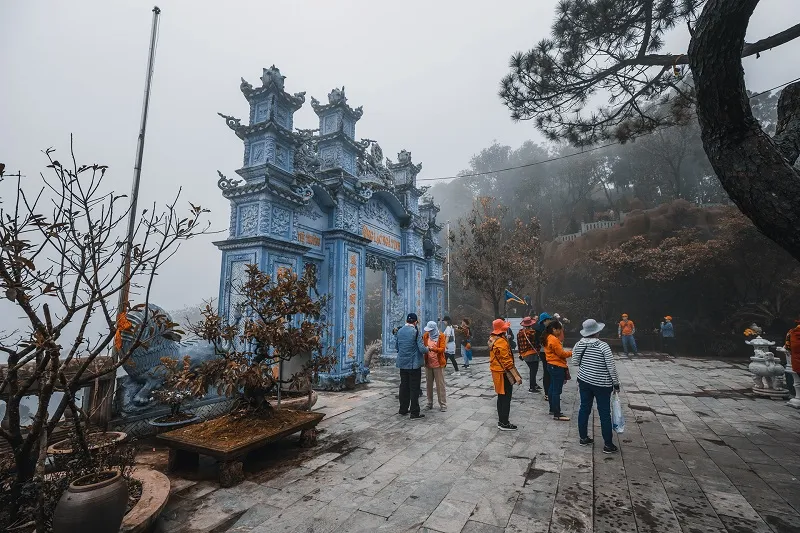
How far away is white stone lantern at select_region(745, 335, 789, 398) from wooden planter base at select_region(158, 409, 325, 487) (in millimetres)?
8789

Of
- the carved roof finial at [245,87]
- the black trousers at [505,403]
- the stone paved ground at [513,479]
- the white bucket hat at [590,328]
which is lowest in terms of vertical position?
the stone paved ground at [513,479]

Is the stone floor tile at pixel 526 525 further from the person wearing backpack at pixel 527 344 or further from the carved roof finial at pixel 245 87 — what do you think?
the carved roof finial at pixel 245 87

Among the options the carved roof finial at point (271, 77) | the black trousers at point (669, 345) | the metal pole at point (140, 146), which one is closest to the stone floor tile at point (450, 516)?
the metal pole at point (140, 146)

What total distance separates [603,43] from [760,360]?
7242mm

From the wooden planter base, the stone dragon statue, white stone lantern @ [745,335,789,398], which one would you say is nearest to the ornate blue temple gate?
the stone dragon statue

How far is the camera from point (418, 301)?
44.2 feet

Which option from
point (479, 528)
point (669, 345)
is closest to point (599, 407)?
point (479, 528)

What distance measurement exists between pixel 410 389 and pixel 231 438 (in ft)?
9.91

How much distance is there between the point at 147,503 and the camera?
109 inches

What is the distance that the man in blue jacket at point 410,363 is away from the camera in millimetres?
5949

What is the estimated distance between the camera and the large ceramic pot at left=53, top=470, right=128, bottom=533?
215cm

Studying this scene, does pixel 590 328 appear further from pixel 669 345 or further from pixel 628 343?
pixel 669 345

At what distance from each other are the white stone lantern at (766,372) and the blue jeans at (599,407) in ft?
17.2

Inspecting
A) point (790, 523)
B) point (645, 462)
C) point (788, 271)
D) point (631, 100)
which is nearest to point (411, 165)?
point (631, 100)
